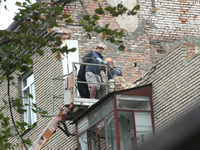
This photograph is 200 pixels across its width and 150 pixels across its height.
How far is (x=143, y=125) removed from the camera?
10.7 meters

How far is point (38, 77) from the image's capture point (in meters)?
16.4

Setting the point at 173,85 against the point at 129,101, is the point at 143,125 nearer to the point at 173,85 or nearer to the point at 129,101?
the point at 129,101

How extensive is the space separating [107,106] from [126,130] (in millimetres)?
820

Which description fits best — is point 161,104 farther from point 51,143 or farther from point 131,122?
point 51,143

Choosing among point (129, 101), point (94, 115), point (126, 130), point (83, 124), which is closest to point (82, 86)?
point (83, 124)

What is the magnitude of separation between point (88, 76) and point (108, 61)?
75cm

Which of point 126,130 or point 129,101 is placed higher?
point 129,101

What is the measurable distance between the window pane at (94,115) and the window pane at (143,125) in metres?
1.25

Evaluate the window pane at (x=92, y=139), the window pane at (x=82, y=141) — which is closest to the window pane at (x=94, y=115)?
the window pane at (x=92, y=139)

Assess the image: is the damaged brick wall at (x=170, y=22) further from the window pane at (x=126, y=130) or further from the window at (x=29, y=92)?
the window pane at (x=126, y=130)

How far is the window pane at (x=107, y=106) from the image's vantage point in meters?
10.9

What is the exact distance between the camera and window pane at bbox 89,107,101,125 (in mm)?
11523

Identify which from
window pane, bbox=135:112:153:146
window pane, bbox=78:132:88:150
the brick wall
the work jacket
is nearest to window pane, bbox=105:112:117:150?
window pane, bbox=135:112:153:146

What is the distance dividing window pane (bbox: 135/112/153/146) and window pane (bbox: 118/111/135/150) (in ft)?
0.47
